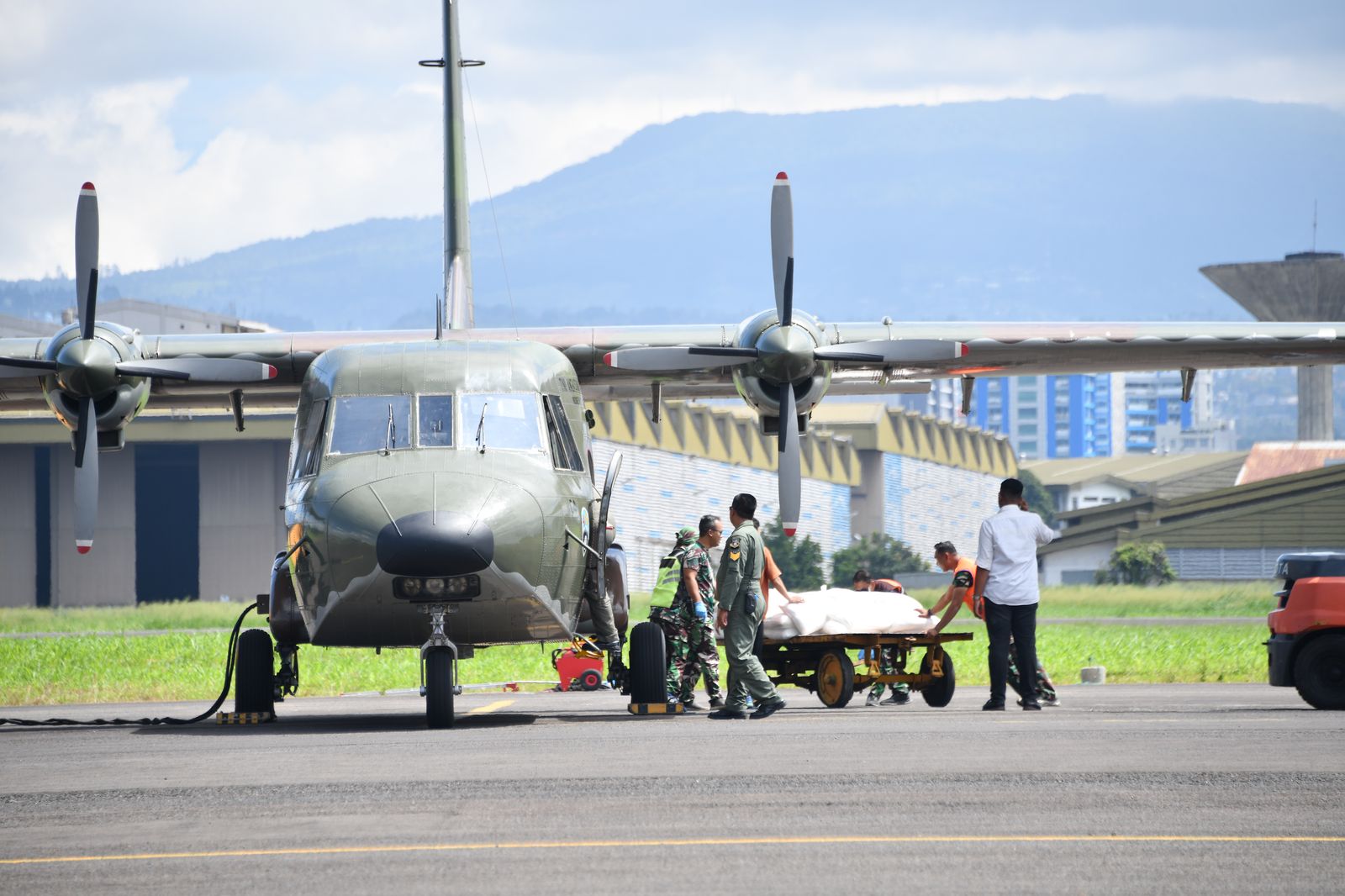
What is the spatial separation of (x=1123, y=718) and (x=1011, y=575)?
2021mm

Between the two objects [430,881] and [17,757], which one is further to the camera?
[17,757]

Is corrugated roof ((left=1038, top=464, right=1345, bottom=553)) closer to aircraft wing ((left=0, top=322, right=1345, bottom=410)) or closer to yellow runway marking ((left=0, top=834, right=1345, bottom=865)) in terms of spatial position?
aircraft wing ((left=0, top=322, right=1345, bottom=410))

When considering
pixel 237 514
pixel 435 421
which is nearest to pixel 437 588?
pixel 435 421

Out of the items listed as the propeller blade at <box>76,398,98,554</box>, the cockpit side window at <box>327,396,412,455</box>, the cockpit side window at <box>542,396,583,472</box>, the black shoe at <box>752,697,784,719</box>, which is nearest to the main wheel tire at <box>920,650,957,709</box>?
the black shoe at <box>752,697,784,719</box>

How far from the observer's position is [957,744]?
11.3 m

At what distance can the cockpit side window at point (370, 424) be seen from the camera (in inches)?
583

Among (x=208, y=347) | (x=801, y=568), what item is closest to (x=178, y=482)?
(x=801, y=568)

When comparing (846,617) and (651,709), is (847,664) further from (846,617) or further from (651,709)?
(651,709)

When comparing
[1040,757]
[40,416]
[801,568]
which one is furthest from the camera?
[801,568]

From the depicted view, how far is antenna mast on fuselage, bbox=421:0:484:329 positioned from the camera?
21.5 meters

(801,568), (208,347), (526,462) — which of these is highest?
(208,347)

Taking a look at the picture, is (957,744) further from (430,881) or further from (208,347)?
(208,347)

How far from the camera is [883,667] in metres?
16.6

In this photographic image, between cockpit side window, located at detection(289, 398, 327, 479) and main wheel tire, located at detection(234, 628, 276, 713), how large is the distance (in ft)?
5.09
